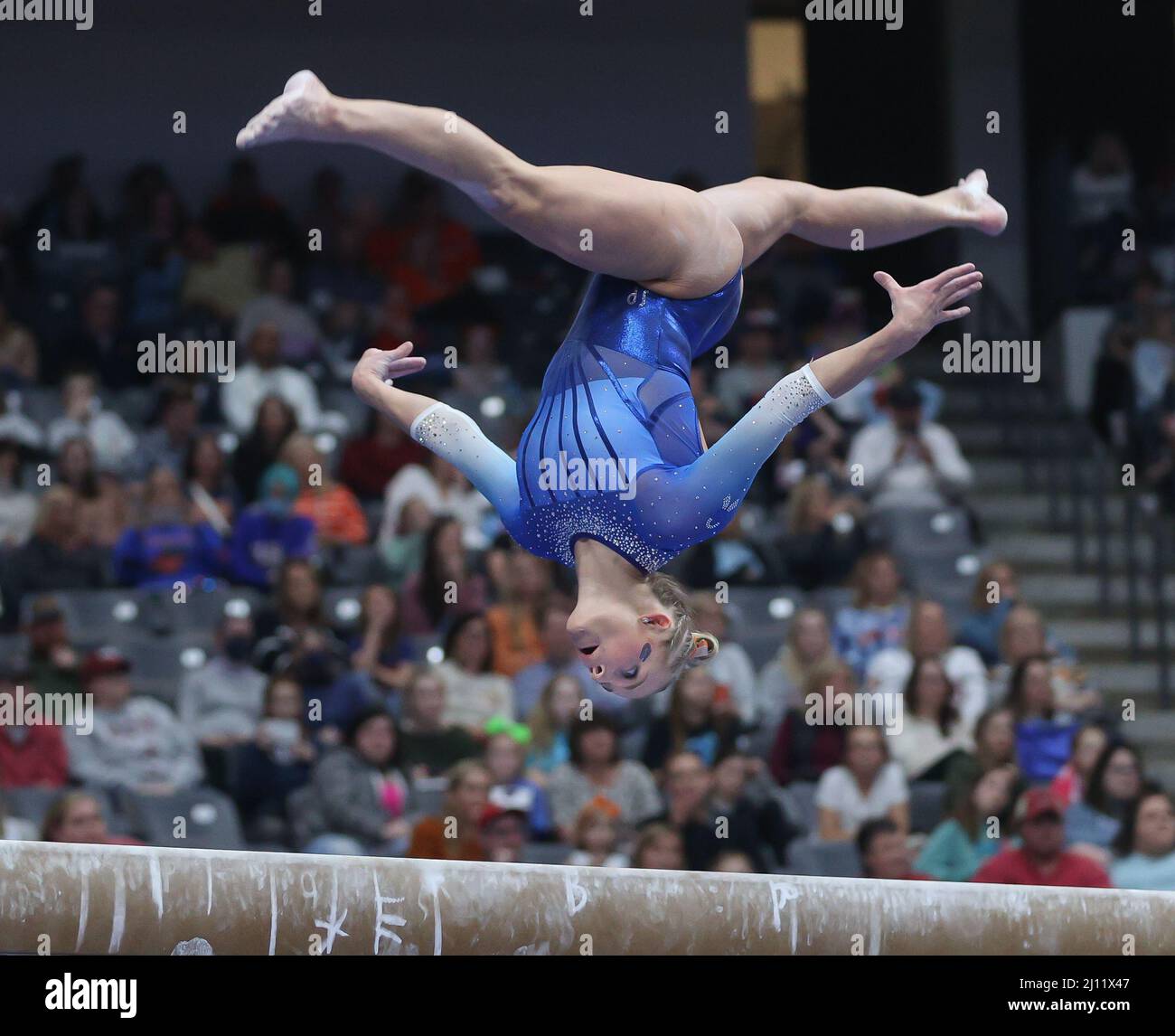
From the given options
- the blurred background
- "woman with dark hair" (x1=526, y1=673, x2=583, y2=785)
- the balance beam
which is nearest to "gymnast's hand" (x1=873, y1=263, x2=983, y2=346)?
the balance beam

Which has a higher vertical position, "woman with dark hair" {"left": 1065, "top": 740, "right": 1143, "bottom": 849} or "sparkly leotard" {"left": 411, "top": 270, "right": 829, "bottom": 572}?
"sparkly leotard" {"left": 411, "top": 270, "right": 829, "bottom": 572}

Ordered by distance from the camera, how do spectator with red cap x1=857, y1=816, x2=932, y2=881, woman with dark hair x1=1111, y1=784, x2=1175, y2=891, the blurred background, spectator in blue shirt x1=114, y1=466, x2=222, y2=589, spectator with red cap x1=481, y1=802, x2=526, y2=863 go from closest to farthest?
spectator with red cap x1=481, y1=802, x2=526, y2=863
spectator with red cap x1=857, y1=816, x2=932, y2=881
woman with dark hair x1=1111, y1=784, x2=1175, y2=891
the blurred background
spectator in blue shirt x1=114, y1=466, x2=222, y2=589

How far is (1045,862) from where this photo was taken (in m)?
7.39

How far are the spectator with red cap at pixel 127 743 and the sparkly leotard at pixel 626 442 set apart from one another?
3.41 meters

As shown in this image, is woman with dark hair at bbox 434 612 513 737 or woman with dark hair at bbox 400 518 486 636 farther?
woman with dark hair at bbox 400 518 486 636

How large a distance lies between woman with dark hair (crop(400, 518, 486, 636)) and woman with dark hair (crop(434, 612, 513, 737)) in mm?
333

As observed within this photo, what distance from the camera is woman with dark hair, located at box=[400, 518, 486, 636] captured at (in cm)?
872

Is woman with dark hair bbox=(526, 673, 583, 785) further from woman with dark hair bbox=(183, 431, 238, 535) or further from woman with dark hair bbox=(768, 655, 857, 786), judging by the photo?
woman with dark hair bbox=(183, 431, 238, 535)

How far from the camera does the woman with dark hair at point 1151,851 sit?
7.62 m

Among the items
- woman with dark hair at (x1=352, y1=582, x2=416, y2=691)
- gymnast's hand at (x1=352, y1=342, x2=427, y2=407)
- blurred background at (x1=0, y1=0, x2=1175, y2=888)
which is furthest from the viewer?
woman with dark hair at (x1=352, y1=582, x2=416, y2=691)

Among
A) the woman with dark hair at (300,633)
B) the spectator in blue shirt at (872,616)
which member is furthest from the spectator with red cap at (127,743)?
the spectator in blue shirt at (872,616)

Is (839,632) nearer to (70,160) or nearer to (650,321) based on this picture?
(650,321)

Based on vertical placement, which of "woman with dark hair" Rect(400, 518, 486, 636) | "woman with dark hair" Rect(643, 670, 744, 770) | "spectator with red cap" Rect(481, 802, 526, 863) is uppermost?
"woman with dark hair" Rect(400, 518, 486, 636)

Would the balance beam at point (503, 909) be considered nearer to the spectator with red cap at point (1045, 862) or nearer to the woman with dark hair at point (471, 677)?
the spectator with red cap at point (1045, 862)
